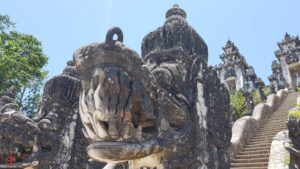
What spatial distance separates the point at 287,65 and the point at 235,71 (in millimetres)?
6352

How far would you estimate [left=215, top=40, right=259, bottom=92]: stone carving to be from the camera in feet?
125

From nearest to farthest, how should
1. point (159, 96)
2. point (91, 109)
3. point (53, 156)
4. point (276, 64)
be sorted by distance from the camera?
point (91, 109) → point (159, 96) → point (53, 156) → point (276, 64)

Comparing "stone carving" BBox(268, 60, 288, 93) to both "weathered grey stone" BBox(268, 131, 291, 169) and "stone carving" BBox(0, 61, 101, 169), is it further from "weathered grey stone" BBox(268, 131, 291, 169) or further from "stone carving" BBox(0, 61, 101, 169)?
"stone carving" BBox(0, 61, 101, 169)

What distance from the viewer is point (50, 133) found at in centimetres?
443

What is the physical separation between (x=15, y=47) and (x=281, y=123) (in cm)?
1433

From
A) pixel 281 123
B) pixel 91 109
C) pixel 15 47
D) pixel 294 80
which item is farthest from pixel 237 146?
pixel 294 80

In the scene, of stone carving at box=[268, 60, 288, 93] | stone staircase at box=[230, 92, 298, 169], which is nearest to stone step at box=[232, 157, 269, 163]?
stone staircase at box=[230, 92, 298, 169]

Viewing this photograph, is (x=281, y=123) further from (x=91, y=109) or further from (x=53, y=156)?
(x=91, y=109)

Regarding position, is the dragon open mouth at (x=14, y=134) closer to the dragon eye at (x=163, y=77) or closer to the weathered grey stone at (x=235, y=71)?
the dragon eye at (x=163, y=77)

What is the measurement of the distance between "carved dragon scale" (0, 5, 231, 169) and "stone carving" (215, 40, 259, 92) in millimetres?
34441

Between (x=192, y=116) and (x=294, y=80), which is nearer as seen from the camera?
(x=192, y=116)

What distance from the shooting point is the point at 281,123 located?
10992 millimetres

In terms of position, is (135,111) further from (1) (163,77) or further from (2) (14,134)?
(2) (14,134)

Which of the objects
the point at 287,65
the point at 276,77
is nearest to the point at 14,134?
the point at 287,65
